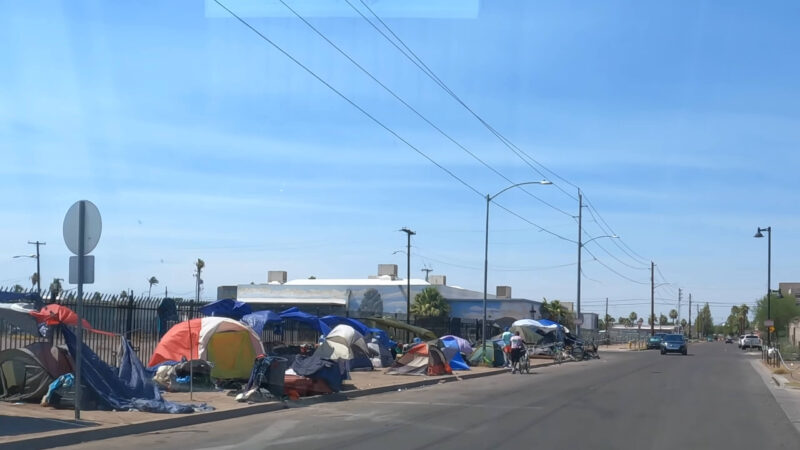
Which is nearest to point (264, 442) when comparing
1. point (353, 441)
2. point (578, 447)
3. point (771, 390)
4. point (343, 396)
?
point (353, 441)

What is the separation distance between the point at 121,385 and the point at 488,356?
21923mm

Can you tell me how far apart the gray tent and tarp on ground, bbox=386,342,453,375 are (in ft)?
45.7

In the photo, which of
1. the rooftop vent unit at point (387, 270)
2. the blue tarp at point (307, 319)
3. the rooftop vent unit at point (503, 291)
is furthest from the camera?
the rooftop vent unit at point (503, 291)

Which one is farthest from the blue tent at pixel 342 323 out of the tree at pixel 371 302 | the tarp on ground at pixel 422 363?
the tree at pixel 371 302

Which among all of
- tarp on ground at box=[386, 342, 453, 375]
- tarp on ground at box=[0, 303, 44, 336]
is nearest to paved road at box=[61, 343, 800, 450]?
tarp on ground at box=[386, 342, 453, 375]

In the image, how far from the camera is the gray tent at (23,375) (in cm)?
1558

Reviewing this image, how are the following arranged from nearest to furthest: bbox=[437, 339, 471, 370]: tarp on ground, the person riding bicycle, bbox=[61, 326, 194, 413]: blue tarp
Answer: bbox=[61, 326, 194, 413]: blue tarp < bbox=[437, 339, 471, 370]: tarp on ground < the person riding bicycle

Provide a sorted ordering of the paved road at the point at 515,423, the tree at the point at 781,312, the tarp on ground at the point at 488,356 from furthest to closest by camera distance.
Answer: the tree at the point at 781,312, the tarp on ground at the point at 488,356, the paved road at the point at 515,423

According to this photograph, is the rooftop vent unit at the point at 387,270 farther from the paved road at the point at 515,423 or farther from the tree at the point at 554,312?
the paved road at the point at 515,423

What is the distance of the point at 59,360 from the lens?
1619 centimetres

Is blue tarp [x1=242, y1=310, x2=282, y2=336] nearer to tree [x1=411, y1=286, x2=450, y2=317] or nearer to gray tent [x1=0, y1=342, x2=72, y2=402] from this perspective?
gray tent [x1=0, y1=342, x2=72, y2=402]

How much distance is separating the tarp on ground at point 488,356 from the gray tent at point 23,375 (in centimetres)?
2238

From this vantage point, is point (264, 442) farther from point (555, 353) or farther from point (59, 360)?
point (555, 353)

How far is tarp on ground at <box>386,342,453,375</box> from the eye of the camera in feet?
91.8
